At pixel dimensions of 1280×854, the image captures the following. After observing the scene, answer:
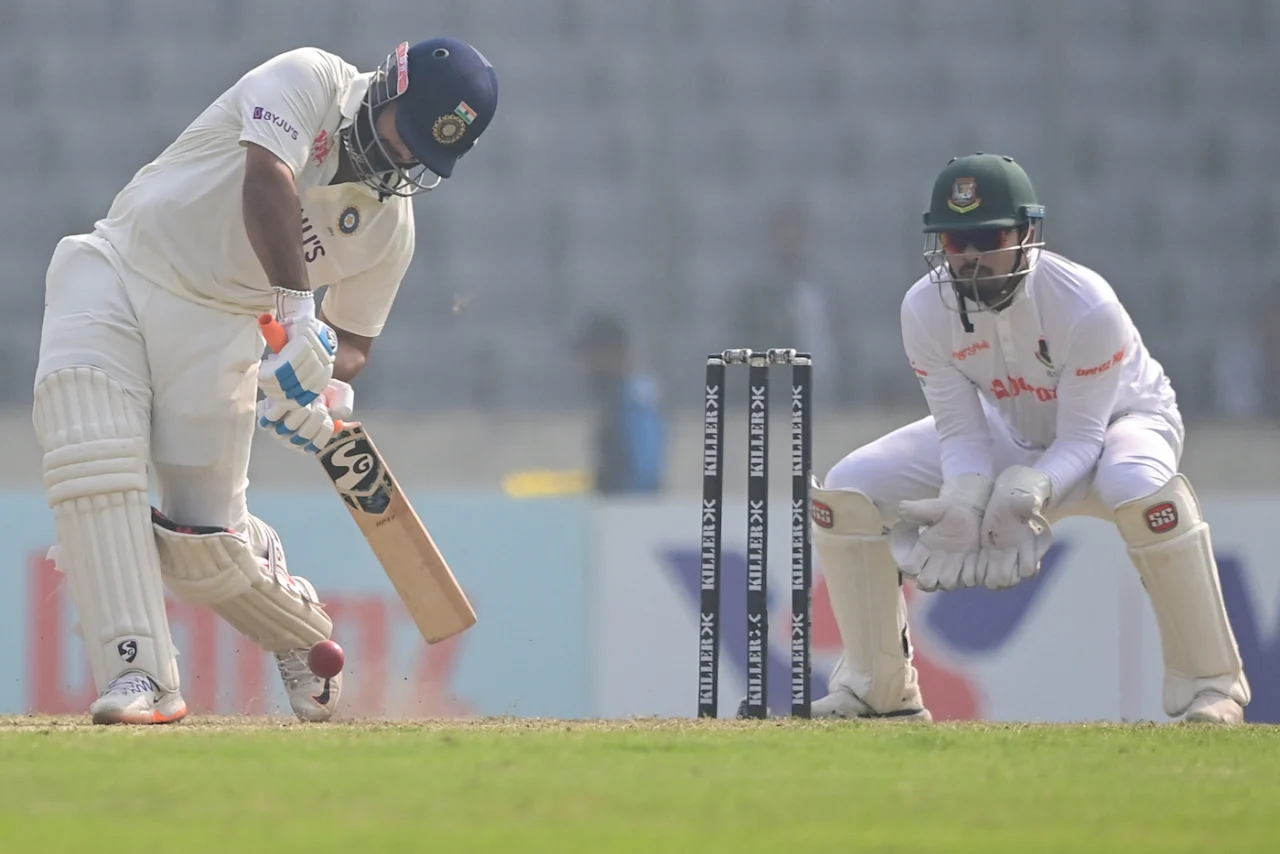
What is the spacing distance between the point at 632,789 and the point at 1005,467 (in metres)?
1.99

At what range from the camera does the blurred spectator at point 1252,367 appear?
838cm

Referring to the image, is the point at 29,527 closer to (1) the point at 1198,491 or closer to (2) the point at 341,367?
(2) the point at 341,367

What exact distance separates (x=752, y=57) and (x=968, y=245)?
477cm

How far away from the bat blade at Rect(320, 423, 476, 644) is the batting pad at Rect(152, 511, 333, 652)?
19 cm

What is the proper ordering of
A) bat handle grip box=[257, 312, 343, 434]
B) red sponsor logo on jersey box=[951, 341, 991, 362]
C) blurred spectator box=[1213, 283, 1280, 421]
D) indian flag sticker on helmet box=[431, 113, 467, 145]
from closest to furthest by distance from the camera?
bat handle grip box=[257, 312, 343, 434], indian flag sticker on helmet box=[431, 113, 467, 145], red sponsor logo on jersey box=[951, 341, 991, 362], blurred spectator box=[1213, 283, 1280, 421]

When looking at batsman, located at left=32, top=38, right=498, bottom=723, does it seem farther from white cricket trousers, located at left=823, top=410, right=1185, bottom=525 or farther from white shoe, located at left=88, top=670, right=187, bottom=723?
white cricket trousers, located at left=823, top=410, right=1185, bottom=525

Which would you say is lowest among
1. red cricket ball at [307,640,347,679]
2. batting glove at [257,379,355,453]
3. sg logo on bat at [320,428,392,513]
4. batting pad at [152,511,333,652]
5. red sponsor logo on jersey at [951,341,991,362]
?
red cricket ball at [307,640,347,679]

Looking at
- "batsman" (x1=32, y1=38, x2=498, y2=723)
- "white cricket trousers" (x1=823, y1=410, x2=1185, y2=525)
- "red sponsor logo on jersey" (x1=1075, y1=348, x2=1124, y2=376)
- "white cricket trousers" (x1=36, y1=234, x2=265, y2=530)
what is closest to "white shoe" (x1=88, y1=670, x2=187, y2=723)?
"batsman" (x1=32, y1=38, x2=498, y2=723)

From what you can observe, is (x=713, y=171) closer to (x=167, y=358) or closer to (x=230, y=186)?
(x=230, y=186)

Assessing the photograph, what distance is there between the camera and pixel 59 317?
406cm

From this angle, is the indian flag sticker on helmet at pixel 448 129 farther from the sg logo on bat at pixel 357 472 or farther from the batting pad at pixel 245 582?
the batting pad at pixel 245 582

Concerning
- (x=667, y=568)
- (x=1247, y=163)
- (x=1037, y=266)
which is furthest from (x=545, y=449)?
(x=1037, y=266)

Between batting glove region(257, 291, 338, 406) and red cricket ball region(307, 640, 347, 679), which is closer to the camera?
batting glove region(257, 291, 338, 406)

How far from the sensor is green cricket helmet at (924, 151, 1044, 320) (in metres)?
4.45
